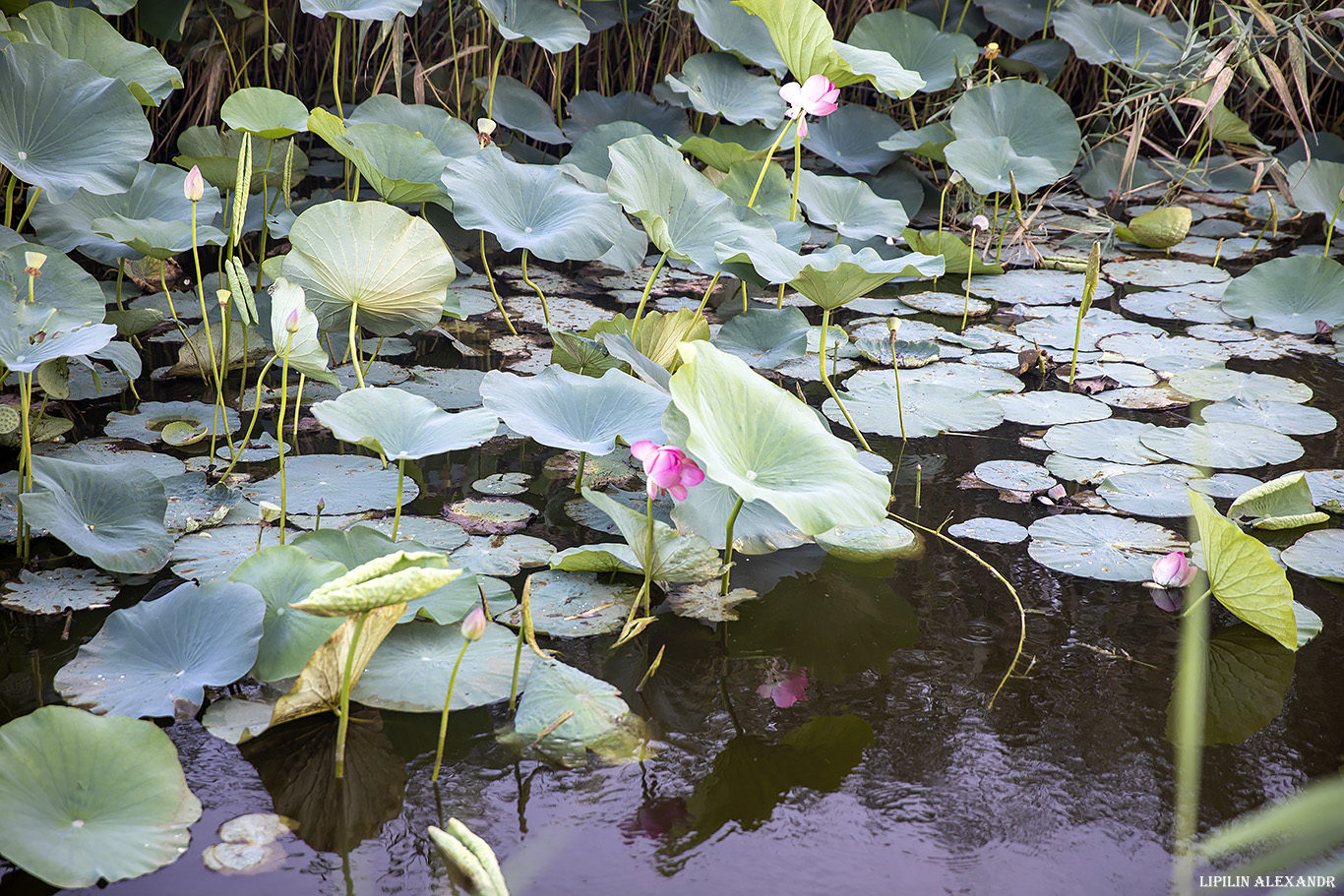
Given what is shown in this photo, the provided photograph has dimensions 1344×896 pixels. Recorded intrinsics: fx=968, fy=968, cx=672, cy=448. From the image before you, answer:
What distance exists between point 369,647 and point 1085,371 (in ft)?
5.84

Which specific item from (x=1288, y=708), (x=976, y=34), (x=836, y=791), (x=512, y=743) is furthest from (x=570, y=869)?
(x=976, y=34)

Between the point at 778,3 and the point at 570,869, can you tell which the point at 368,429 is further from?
the point at 778,3

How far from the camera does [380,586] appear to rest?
0.91 m

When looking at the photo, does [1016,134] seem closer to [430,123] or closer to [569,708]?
[430,123]

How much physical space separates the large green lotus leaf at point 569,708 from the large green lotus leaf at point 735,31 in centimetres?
235

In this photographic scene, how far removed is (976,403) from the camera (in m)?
2.01

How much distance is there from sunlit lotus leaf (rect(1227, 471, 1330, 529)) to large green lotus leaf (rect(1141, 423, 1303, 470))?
19cm

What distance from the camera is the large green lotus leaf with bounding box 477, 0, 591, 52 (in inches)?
110

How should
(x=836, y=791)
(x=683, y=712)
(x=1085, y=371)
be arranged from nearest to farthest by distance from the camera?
1. (x=836, y=791)
2. (x=683, y=712)
3. (x=1085, y=371)

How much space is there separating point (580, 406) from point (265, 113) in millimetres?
1143

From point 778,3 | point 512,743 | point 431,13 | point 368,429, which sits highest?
point 778,3

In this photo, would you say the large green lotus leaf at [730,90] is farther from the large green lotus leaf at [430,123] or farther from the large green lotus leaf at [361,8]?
the large green lotus leaf at [361,8]

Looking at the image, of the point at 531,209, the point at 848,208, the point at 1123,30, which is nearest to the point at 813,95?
the point at 531,209

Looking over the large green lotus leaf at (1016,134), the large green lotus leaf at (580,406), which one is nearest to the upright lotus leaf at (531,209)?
the large green lotus leaf at (580,406)
